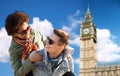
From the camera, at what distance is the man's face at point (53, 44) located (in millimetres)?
2125

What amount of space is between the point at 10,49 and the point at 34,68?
24cm

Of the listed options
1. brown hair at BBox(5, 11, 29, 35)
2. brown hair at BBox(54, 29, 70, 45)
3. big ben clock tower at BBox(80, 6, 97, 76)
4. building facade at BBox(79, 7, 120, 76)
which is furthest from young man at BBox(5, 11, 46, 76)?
big ben clock tower at BBox(80, 6, 97, 76)

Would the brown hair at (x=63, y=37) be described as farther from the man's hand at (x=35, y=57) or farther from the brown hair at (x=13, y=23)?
the brown hair at (x=13, y=23)

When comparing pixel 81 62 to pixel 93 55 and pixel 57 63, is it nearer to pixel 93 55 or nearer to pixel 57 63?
pixel 93 55

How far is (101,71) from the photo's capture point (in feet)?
147

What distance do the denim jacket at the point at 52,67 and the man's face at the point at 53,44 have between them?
1.8 inches

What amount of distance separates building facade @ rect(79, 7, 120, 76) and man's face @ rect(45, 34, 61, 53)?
141ft

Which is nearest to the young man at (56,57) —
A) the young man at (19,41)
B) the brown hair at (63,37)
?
the brown hair at (63,37)

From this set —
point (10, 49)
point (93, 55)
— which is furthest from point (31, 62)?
point (93, 55)

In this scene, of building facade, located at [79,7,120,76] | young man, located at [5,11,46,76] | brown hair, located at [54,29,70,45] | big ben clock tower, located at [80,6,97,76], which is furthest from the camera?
big ben clock tower, located at [80,6,97,76]

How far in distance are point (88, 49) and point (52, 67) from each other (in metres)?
47.4

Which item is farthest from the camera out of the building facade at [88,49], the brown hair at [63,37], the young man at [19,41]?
the building facade at [88,49]

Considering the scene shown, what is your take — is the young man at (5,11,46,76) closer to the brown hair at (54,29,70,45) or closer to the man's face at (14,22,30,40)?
the man's face at (14,22,30,40)

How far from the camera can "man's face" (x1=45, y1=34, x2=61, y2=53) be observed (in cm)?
212
